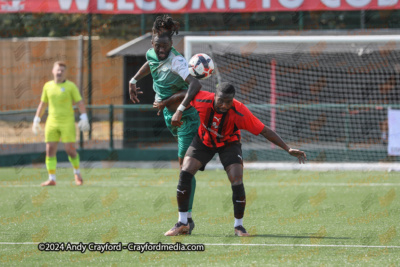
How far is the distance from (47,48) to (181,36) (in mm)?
10269

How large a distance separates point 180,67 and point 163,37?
38 centimetres

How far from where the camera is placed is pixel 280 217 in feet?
28.6

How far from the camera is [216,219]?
8516mm

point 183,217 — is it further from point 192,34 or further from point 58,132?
point 192,34

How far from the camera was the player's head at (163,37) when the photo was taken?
7.34 m

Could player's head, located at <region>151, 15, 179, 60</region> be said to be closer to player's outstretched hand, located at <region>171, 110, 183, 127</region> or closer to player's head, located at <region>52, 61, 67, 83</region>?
player's outstretched hand, located at <region>171, 110, 183, 127</region>

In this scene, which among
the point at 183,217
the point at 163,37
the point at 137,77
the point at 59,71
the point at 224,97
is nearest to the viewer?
the point at 224,97

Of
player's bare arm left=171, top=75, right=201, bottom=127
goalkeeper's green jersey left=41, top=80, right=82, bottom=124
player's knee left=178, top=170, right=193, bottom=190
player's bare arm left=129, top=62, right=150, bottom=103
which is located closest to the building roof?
goalkeeper's green jersey left=41, top=80, right=82, bottom=124

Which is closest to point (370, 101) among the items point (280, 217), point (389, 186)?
point (389, 186)

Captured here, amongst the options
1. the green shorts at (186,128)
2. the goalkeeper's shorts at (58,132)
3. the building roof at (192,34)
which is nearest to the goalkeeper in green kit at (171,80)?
the green shorts at (186,128)

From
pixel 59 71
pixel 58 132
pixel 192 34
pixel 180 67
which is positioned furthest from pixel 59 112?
pixel 192 34

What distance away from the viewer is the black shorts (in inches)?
285

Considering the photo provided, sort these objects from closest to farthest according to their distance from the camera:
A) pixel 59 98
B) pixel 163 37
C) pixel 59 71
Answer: pixel 163 37, pixel 59 71, pixel 59 98

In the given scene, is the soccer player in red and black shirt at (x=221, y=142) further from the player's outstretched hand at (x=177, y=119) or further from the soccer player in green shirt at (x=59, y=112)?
the soccer player in green shirt at (x=59, y=112)
